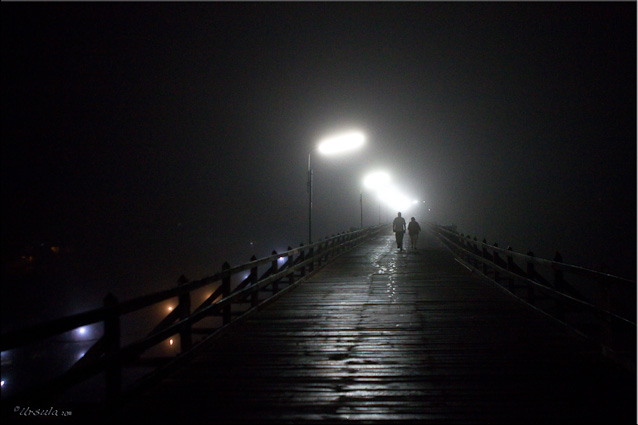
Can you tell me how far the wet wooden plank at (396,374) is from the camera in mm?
4105

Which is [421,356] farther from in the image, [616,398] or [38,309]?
[38,309]

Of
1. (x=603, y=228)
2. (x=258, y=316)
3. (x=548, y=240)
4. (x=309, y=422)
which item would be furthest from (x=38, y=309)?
(x=603, y=228)

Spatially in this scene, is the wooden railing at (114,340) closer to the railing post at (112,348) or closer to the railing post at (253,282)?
the railing post at (112,348)

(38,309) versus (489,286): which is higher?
(489,286)

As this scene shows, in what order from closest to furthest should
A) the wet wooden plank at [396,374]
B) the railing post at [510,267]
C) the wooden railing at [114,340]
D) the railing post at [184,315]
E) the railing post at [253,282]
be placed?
the wooden railing at [114,340] → the wet wooden plank at [396,374] → the railing post at [184,315] → the railing post at [253,282] → the railing post at [510,267]

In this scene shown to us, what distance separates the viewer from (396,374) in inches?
198

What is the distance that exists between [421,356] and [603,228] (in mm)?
219679

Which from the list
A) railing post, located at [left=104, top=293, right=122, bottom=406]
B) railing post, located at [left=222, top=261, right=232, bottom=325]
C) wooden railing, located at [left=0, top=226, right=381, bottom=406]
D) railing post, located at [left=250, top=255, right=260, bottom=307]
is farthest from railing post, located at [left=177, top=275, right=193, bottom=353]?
railing post, located at [left=250, top=255, right=260, bottom=307]

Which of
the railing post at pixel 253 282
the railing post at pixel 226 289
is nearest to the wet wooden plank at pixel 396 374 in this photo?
the railing post at pixel 226 289

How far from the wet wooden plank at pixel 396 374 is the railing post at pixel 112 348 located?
0.75 ft

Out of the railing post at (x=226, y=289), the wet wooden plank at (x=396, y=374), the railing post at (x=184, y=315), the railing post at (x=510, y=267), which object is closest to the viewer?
the wet wooden plank at (x=396, y=374)

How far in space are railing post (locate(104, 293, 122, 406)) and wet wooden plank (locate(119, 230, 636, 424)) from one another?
0.75 ft

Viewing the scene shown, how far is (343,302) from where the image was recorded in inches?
380

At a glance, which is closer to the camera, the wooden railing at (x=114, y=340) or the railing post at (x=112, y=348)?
the wooden railing at (x=114, y=340)
